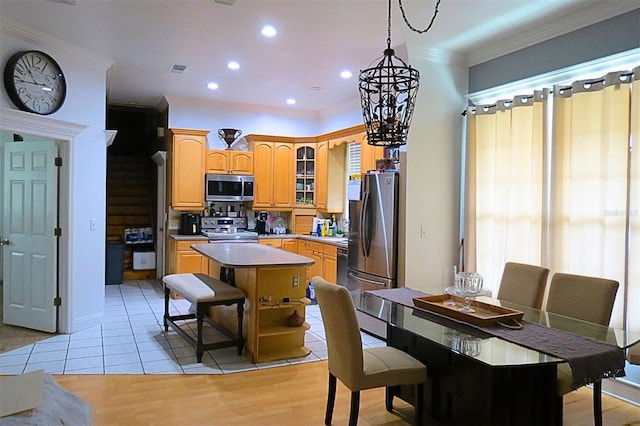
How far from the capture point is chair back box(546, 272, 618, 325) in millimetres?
2824

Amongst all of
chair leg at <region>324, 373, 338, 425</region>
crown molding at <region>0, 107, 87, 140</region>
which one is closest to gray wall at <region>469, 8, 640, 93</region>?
chair leg at <region>324, 373, 338, 425</region>

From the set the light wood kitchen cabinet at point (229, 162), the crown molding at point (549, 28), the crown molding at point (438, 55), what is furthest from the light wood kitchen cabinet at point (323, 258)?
the crown molding at point (549, 28)

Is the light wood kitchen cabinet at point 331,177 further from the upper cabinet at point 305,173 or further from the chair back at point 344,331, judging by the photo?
the chair back at point 344,331

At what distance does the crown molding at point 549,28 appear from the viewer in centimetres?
351

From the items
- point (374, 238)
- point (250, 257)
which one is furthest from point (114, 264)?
point (374, 238)

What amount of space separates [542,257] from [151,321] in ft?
13.7

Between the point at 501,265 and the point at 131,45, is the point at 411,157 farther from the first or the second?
the point at 131,45

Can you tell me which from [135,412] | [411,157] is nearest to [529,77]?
[411,157]

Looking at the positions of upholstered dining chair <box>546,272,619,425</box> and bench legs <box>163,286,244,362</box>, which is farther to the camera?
bench legs <box>163,286,244,362</box>

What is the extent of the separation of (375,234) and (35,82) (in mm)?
3613

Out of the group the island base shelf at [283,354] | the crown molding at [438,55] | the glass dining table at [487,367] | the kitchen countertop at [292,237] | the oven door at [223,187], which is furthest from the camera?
the oven door at [223,187]

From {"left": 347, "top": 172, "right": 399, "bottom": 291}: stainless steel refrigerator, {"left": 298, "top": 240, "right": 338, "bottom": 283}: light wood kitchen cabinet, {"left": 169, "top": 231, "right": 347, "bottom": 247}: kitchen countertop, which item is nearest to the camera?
{"left": 347, "top": 172, "right": 399, "bottom": 291}: stainless steel refrigerator

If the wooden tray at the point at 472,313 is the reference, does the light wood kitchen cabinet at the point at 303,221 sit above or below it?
above

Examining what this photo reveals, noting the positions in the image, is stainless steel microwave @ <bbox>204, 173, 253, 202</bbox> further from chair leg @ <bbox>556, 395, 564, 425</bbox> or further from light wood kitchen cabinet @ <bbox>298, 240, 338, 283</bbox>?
chair leg @ <bbox>556, 395, 564, 425</bbox>
